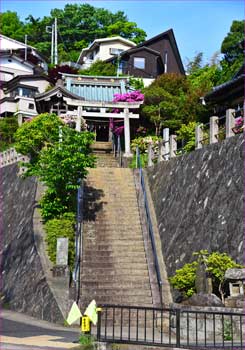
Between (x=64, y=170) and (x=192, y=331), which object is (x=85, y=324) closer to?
(x=192, y=331)

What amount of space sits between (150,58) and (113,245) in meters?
32.1

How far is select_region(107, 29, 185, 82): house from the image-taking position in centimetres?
4506

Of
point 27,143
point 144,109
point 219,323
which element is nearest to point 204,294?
point 219,323

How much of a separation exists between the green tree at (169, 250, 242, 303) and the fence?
→ 4117 millimetres

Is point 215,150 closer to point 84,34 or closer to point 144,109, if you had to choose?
point 144,109

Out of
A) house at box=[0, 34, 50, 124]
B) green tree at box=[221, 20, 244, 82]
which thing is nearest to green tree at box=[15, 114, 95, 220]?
green tree at box=[221, 20, 244, 82]

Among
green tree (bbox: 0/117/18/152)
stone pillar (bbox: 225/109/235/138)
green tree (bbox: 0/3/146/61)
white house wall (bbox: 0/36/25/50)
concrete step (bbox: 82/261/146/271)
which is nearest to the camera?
stone pillar (bbox: 225/109/235/138)

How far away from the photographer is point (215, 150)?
15625 mm

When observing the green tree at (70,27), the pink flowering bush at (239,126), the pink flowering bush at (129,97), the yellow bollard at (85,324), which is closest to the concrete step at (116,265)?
the pink flowering bush at (239,126)

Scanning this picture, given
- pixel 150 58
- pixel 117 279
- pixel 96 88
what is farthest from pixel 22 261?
pixel 150 58

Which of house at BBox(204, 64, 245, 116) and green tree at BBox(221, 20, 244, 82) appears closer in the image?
house at BBox(204, 64, 245, 116)

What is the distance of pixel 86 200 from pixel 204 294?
821cm

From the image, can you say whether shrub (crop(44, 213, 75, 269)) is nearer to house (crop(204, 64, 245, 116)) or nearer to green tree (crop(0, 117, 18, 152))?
house (crop(204, 64, 245, 116))

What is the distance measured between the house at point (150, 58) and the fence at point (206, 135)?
2480 cm
